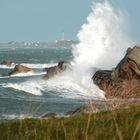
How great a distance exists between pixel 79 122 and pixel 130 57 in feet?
79.2

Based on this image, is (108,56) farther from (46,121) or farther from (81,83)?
(46,121)

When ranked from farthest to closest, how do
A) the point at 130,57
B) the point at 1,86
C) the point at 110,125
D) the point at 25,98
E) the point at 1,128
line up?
the point at 1,86
the point at 25,98
the point at 130,57
the point at 1,128
the point at 110,125

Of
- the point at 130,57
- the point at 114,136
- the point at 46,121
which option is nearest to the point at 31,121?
the point at 46,121

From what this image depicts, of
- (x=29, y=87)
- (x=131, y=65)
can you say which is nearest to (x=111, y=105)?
(x=131, y=65)

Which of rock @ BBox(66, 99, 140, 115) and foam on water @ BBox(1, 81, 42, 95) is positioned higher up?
rock @ BBox(66, 99, 140, 115)

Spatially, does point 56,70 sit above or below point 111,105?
below

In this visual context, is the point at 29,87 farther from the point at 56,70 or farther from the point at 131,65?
the point at 131,65

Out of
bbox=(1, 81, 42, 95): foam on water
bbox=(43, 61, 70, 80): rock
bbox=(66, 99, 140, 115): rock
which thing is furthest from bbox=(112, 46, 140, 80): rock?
bbox=(66, 99, 140, 115): rock

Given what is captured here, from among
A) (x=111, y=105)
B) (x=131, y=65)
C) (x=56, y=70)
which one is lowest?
(x=56, y=70)

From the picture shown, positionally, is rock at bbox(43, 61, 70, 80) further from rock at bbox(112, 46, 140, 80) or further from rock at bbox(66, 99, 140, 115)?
rock at bbox(66, 99, 140, 115)

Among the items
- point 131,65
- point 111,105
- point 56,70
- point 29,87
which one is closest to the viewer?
point 111,105

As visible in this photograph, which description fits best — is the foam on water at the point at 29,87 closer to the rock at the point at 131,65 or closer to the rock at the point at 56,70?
the rock at the point at 56,70

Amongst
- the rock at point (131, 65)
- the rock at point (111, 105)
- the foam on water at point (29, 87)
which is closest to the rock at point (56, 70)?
the foam on water at point (29, 87)

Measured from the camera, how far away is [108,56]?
57.8 m
